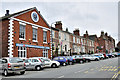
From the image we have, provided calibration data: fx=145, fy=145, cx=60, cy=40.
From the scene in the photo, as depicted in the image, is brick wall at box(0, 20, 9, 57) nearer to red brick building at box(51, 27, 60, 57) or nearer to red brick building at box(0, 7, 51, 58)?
red brick building at box(0, 7, 51, 58)

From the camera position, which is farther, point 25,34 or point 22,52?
point 25,34

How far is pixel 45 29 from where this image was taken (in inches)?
1179

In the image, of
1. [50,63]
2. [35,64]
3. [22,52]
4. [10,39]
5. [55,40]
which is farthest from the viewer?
[55,40]

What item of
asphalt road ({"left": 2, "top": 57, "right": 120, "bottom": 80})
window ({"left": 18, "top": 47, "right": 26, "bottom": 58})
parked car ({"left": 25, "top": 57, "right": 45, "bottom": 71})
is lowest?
asphalt road ({"left": 2, "top": 57, "right": 120, "bottom": 80})

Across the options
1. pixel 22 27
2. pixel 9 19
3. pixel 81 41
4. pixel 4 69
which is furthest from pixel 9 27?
Answer: pixel 81 41

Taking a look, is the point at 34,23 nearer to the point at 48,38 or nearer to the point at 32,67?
the point at 48,38

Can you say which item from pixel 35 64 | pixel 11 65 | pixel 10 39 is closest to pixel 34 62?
pixel 35 64

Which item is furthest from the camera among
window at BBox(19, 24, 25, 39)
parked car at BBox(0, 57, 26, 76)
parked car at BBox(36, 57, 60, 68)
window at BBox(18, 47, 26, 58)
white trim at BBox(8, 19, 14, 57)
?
window at BBox(19, 24, 25, 39)

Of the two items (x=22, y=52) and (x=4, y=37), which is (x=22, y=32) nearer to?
(x=4, y=37)

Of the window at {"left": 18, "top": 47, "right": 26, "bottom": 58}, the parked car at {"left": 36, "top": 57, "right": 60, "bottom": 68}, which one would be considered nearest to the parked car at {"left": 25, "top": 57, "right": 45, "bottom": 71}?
the parked car at {"left": 36, "top": 57, "right": 60, "bottom": 68}

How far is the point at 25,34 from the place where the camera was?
24.7 m

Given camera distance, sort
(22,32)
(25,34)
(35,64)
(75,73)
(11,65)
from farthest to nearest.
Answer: (25,34) < (22,32) < (35,64) < (75,73) < (11,65)

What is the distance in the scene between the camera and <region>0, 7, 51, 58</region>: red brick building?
22188mm

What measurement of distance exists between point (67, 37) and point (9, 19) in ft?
72.3
